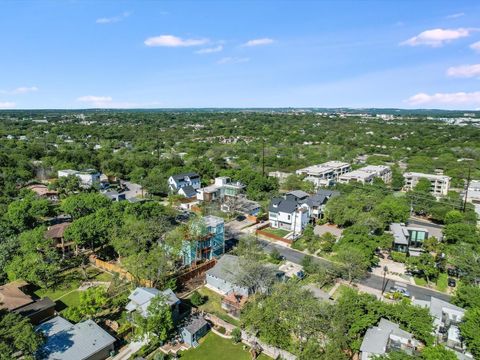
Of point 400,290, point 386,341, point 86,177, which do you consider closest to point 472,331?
point 386,341

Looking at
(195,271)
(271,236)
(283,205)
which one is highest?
(283,205)

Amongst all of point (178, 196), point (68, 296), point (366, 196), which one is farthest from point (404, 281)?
point (178, 196)

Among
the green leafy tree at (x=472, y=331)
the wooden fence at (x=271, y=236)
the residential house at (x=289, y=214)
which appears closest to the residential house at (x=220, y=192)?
the residential house at (x=289, y=214)

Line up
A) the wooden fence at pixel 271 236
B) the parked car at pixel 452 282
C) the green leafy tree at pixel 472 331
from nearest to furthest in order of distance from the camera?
the green leafy tree at pixel 472 331 → the parked car at pixel 452 282 → the wooden fence at pixel 271 236

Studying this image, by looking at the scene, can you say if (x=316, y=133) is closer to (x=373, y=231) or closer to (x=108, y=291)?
(x=373, y=231)

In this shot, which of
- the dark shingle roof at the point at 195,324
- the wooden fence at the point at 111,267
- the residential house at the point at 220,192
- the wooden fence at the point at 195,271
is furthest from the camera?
the residential house at the point at 220,192

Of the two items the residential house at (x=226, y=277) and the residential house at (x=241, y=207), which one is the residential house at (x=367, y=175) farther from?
the residential house at (x=226, y=277)

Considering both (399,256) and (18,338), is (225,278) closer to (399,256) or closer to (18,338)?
(18,338)

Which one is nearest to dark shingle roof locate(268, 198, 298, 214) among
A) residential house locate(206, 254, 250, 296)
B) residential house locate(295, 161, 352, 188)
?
residential house locate(206, 254, 250, 296)
